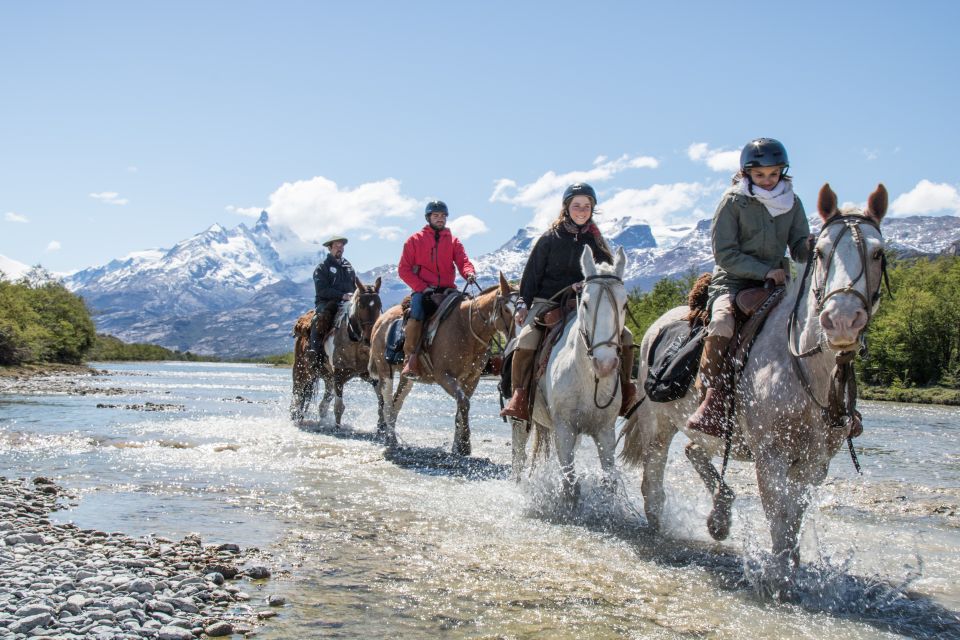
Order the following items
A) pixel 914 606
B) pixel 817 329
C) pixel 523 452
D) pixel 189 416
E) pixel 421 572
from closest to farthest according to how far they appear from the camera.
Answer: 1. pixel 817 329
2. pixel 914 606
3. pixel 421 572
4. pixel 523 452
5. pixel 189 416

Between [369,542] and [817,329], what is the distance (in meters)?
4.40

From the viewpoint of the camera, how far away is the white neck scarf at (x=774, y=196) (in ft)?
20.9

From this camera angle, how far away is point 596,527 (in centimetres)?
802

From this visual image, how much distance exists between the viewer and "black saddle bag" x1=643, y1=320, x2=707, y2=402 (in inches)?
266

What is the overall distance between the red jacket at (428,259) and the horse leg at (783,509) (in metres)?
9.33

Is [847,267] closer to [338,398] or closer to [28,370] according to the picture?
[338,398]

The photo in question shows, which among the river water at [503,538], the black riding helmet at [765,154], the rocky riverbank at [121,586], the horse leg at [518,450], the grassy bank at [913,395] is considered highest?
the black riding helmet at [765,154]

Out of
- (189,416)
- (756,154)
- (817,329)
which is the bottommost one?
(189,416)

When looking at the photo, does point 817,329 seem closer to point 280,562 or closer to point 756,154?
point 756,154

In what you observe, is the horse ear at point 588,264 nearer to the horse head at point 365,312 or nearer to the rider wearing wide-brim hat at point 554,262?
the rider wearing wide-brim hat at point 554,262

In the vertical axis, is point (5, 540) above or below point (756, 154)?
below

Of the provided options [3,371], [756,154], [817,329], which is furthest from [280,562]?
[3,371]

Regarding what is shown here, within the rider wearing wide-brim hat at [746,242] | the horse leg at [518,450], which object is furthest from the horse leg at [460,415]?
the rider wearing wide-brim hat at [746,242]

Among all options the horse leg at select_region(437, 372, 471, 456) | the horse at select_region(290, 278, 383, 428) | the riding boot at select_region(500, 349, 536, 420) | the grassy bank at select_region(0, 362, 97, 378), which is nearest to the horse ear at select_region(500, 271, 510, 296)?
the horse leg at select_region(437, 372, 471, 456)
